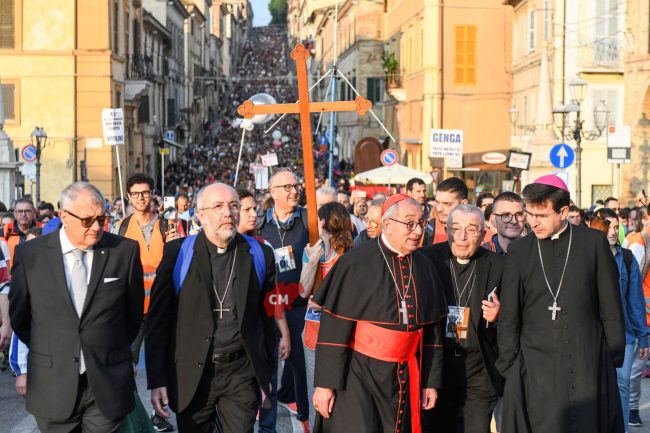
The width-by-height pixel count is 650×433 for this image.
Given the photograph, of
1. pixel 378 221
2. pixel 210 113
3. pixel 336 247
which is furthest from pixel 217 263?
pixel 210 113

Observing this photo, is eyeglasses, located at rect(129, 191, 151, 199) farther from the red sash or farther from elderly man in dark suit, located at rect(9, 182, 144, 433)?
the red sash

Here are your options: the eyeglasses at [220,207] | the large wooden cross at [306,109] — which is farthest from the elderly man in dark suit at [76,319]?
the large wooden cross at [306,109]

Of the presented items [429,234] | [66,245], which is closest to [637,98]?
[429,234]

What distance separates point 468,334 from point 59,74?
35.5 m

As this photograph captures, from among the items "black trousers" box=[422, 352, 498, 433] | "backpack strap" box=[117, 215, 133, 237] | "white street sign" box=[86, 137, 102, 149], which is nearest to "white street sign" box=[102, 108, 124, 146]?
"backpack strap" box=[117, 215, 133, 237]

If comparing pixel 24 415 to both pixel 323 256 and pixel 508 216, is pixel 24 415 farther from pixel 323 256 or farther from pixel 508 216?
pixel 508 216

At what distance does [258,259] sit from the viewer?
7.02 m

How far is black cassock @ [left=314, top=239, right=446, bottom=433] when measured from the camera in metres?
6.59

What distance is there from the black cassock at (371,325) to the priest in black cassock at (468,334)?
1.64 feet

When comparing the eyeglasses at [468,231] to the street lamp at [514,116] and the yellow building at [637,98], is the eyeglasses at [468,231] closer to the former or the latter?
the yellow building at [637,98]

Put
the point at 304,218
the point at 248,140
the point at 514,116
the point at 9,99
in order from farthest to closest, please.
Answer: the point at 248,140
the point at 514,116
the point at 9,99
the point at 304,218

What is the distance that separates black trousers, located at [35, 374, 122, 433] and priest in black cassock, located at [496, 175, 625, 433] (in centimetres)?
232

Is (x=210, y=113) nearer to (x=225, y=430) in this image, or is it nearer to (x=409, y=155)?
(x=409, y=155)

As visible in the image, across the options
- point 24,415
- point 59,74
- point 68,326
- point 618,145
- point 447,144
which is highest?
point 59,74
